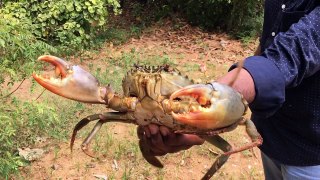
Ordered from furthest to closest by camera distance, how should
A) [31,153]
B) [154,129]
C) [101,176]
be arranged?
[31,153] → [101,176] → [154,129]

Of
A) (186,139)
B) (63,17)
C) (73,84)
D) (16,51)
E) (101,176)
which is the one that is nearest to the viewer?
(73,84)

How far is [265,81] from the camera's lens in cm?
166

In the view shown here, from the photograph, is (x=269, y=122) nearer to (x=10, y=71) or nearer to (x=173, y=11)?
(x=10, y=71)

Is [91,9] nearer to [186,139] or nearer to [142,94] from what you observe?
[186,139]

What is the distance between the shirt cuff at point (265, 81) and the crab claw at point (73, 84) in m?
0.62

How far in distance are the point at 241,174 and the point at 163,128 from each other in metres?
2.99

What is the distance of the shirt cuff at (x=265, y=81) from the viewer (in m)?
1.66

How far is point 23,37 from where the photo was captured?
13.0ft

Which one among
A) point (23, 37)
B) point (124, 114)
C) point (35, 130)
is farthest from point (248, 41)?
point (124, 114)

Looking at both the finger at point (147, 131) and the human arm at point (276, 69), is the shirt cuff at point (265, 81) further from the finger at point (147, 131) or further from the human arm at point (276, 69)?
the finger at point (147, 131)

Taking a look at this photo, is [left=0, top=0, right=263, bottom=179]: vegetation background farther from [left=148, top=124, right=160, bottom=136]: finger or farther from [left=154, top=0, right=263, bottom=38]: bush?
[left=148, top=124, right=160, bottom=136]: finger

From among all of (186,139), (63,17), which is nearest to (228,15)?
(63,17)

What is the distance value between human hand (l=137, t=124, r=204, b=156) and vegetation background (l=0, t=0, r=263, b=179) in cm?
181

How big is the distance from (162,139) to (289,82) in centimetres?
62
